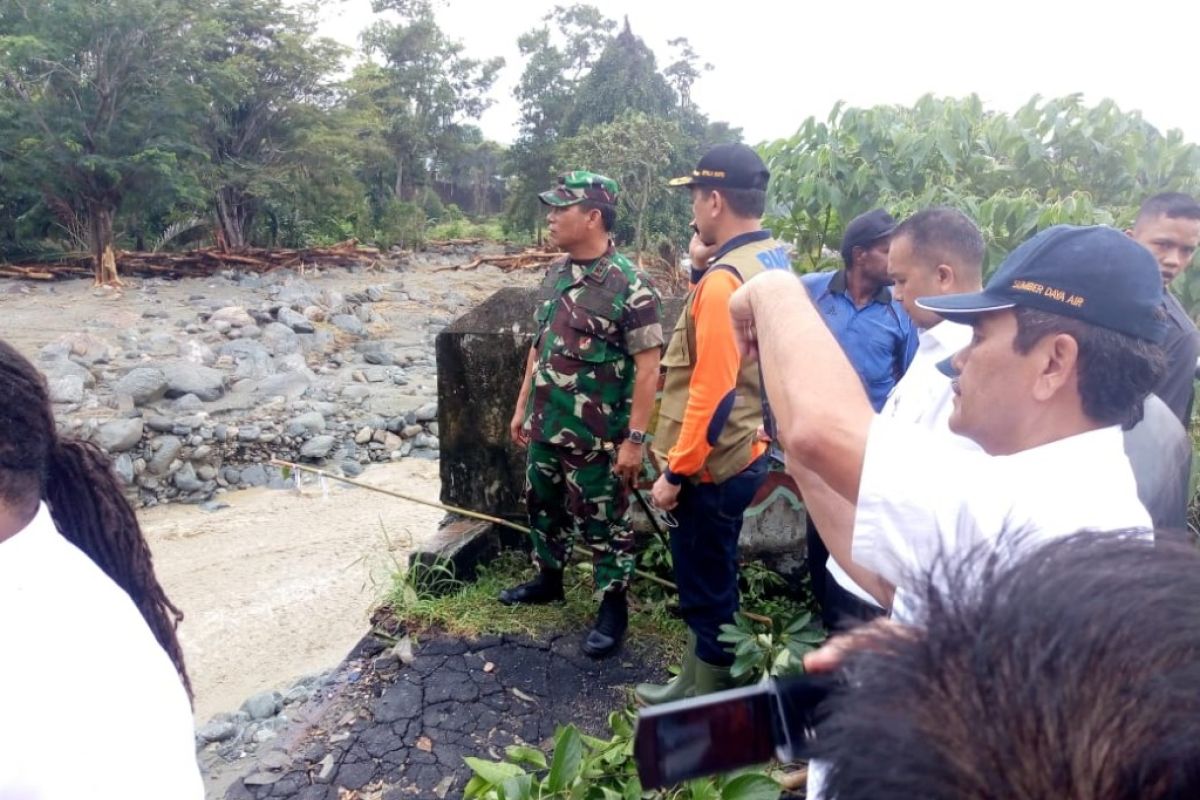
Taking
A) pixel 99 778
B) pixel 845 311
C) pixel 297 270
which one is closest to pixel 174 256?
pixel 297 270

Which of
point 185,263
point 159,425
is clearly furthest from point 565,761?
point 185,263

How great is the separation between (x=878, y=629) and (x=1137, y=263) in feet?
2.38

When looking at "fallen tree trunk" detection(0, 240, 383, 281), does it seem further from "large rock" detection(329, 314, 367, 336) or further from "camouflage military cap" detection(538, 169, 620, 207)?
"camouflage military cap" detection(538, 169, 620, 207)

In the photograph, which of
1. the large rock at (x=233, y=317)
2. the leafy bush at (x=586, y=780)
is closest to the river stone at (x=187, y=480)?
the large rock at (x=233, y=317)

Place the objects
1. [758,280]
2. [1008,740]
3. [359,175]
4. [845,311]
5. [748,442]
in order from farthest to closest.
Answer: [359,175] < [845,311] < [748,442] < [758,280] < [1008,740]

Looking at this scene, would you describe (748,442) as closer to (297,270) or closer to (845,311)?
(845,311)

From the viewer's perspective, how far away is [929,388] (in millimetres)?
2104

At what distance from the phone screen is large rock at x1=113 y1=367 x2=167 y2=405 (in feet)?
36.5

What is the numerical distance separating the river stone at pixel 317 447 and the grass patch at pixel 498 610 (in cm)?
696

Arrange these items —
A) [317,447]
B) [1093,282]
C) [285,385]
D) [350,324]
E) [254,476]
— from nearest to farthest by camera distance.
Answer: [1093,282]
[254,476]
[317,447]
[285,385]
[350,324]

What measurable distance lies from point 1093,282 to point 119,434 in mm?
10040

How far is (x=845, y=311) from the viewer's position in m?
3.07

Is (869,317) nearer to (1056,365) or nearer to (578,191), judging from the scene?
(578,191)

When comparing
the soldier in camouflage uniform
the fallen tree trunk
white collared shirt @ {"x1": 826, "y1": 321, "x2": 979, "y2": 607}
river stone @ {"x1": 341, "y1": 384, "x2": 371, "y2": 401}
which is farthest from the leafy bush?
the fallen tree trunk
